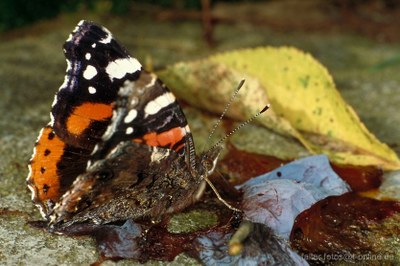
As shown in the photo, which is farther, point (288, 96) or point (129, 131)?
point (288, 96)

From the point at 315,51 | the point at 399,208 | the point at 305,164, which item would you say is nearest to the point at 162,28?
the point at 315,51

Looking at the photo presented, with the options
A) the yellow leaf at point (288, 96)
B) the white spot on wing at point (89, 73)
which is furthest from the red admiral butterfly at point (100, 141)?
the yellow leaf at point (288, 96)

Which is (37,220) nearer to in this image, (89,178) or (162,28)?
(89,178)

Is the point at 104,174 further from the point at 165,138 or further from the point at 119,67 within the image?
the point at 119,67

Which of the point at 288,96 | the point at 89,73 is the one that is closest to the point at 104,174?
the point at 89,73

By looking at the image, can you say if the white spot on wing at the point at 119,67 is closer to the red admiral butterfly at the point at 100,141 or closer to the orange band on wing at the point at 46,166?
the red admiral butterfly at the point at 100,141

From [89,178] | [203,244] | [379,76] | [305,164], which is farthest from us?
[379,76]

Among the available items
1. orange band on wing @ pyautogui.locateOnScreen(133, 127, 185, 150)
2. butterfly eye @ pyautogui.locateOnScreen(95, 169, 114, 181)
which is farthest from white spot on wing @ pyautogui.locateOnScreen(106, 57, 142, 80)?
butterfly eye @ pyautogui.locateOnScreen(95, 169, 114, 181)
